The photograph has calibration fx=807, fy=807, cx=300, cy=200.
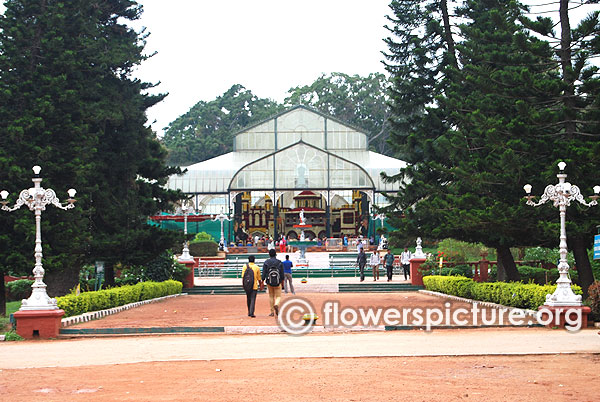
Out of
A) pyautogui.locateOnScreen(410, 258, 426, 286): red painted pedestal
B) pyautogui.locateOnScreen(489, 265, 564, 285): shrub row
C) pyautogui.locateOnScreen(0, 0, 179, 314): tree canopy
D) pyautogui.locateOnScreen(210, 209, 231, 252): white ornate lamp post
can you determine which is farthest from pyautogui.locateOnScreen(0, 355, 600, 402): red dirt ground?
pyautogui.locateOnScreen(210, 209, 231, 252): white ornate lamp post

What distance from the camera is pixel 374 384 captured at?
9.16 m

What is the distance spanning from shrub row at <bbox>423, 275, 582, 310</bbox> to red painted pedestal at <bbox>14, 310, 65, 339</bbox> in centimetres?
1019

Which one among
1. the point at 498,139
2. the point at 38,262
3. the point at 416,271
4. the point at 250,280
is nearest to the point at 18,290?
the point at 416,271

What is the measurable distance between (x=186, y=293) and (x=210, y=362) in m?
20.5

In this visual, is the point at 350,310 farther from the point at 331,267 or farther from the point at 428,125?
the point at 331,267

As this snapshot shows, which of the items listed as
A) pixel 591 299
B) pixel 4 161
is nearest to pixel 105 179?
pixel 4 161

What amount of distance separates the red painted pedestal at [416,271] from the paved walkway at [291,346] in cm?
1742

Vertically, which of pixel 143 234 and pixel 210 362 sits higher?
pixel 143 234

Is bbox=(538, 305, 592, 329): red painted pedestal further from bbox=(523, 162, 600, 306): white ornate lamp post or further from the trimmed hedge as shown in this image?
the trimmed hedge

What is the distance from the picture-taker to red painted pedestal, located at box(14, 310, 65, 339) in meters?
15.5

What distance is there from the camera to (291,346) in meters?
13.0

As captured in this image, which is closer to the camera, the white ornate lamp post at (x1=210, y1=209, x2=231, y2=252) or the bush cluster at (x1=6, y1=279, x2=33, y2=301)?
the bush cluster at (x1=6, y1=279, x2=33, y2=301)

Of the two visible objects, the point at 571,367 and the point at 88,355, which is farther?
the point at 88,355

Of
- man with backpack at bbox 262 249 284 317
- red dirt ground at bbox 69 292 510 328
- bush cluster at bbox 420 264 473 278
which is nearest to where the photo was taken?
man with backpack at bbox 262 249 284 317
